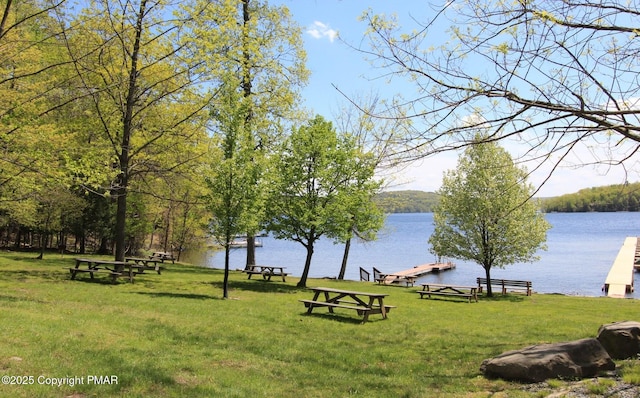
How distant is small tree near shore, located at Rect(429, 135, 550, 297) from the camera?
20625mm

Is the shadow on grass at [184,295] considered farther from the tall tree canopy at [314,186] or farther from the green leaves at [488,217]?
the green leaves at [488,217]

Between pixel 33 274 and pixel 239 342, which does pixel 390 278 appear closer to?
pixel 33 274

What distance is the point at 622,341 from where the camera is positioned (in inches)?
268

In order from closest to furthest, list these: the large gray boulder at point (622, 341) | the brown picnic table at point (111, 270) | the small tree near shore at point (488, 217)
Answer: the large gray boulder at point (622, 341) < the brown picnic table at point (111, 270) < the small tree near shore at point (488, 217)

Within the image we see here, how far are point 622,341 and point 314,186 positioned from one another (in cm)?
1342

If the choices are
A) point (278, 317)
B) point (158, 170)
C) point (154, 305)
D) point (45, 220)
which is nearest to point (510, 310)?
point (278, 317)

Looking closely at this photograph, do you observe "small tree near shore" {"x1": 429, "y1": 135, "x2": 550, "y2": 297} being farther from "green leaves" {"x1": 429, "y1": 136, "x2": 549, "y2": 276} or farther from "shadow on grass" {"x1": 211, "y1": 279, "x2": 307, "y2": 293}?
"shadow on grass" {"x1": 211, "y1": 279, "x2": 307, "y2": 293}

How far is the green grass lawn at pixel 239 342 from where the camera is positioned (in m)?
5.50

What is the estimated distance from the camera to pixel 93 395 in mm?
4824

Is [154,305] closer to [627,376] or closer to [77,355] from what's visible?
[77,355]

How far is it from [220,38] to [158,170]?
4.96 meters

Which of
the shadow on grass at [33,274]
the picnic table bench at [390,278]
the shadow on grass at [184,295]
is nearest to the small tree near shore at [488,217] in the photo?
the picnic table bench at [390,278]

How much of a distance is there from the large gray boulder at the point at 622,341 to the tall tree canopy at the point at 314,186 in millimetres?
12036

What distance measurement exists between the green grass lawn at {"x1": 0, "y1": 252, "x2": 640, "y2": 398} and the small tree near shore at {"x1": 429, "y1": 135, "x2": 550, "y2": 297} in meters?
6.13
